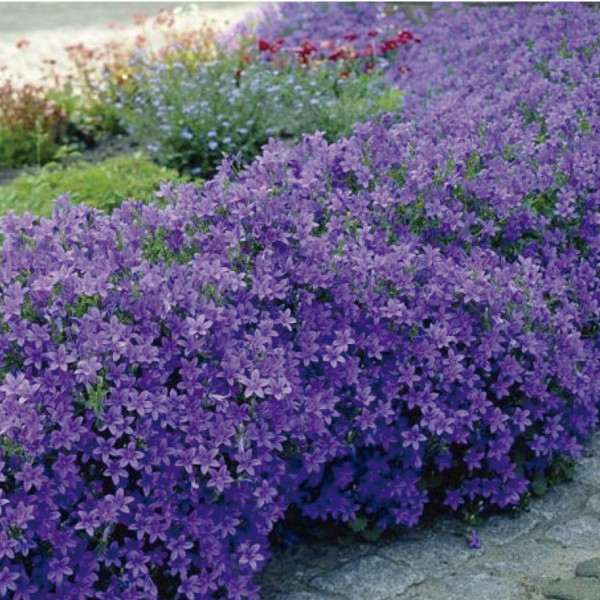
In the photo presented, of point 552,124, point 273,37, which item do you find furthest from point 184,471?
point 273,37

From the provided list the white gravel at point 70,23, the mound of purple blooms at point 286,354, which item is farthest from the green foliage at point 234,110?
the white gravel at point 70,23

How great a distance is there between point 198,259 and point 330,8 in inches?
269

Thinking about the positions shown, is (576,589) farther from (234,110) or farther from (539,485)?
(234,110)

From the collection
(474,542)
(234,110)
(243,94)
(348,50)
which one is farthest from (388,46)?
(474,542)

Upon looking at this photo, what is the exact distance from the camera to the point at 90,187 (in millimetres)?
6582

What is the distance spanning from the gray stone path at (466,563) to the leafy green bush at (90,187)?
2.88 metres

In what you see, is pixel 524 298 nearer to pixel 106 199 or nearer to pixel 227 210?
pixel 227 210

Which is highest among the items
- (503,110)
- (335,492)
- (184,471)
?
(503,110)

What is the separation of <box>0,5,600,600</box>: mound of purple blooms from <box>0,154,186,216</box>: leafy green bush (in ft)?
6.28

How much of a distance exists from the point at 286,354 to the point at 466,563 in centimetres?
87

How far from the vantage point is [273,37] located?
32.7 feet

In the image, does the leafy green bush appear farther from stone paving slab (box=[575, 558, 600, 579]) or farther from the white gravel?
the white gravel

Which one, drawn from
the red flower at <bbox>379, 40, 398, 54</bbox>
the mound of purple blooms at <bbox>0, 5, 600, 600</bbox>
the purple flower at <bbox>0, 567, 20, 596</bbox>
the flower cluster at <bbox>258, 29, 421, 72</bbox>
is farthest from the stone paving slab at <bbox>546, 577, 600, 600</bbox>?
the red flower at <bbox>379, 40, 398, 54</bbox>

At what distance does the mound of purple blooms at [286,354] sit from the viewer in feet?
11.0
